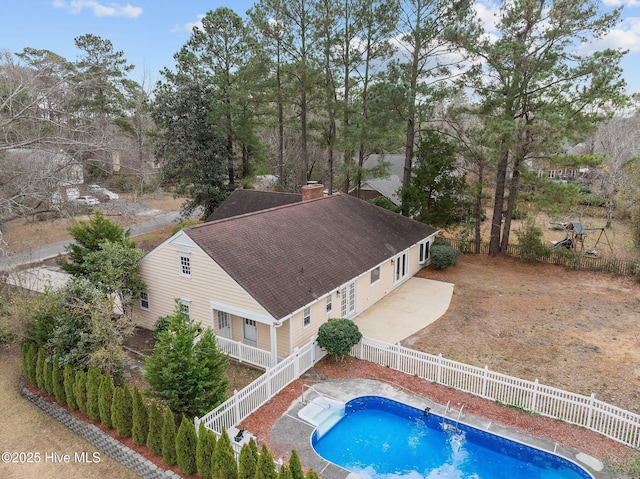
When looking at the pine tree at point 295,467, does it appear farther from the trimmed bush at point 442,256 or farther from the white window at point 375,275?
the trimmed bush at point 442,256

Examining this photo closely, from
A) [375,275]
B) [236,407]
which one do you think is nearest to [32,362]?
[236,407]

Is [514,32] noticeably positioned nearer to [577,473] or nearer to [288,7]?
[288,7]

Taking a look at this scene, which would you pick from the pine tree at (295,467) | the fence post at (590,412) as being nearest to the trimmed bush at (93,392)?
the pine tree at (295,467)

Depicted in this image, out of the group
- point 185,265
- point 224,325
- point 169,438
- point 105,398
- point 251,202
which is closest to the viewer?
point 169,438

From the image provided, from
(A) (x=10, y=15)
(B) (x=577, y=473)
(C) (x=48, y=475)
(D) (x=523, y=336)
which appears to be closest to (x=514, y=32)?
(D) (x=523, y=336)

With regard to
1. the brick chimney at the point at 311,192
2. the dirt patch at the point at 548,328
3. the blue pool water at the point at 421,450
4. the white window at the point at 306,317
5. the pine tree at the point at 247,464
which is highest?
the brick chimney at the point at 311,192

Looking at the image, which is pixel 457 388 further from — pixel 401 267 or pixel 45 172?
pixel 45 172

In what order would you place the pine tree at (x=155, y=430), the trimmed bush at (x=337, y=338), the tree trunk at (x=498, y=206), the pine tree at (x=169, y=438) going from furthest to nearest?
the tree trunk at (x=498, y=206) < the trimmed bush at (x=337, y=338) < the pine tree at (x=155, y=430) < the pine tree at (x=169, y=438)
